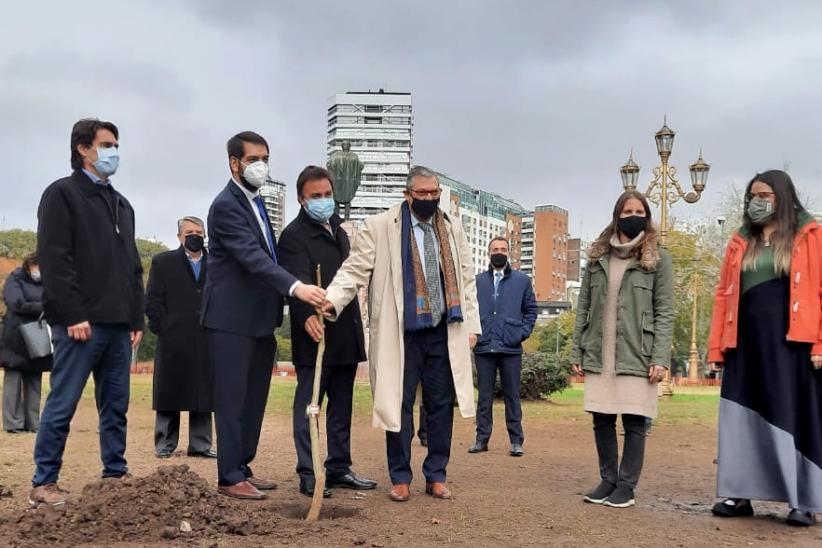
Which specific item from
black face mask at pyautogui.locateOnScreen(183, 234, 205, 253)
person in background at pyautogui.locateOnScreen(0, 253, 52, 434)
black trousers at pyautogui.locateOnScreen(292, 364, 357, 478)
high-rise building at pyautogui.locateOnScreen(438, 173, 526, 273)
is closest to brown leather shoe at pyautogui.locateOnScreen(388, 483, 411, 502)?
black trousers at pyautogui.locateOnScreen(292, 364, 357, 478)

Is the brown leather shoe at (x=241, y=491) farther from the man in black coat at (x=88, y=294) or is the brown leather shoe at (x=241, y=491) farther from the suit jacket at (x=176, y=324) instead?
the suit jacket at (x=176, y=324)

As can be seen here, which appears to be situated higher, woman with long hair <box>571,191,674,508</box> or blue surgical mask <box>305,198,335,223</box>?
blue surgical mask <box>305,198,335,223</box>

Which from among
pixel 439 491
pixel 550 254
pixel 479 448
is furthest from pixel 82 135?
pixel 550 254

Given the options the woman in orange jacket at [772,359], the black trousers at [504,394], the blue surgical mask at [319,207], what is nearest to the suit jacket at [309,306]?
the blue surgical mask at [319,207]

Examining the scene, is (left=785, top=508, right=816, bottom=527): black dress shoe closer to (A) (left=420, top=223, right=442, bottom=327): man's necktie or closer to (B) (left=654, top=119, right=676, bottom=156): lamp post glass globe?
(A) (left=420, top=223, right=442, bottom=327): man's necktie

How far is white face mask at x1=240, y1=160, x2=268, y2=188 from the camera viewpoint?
19.4ft

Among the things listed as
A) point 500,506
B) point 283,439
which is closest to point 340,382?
point 500,506

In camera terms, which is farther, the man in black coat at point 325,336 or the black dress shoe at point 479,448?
the black dress shoe at point 479,448

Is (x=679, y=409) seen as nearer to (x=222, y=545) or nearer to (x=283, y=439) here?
(x=283, y=439)

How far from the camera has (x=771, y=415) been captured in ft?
19.0

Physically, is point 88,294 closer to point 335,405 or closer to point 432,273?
point 335,405

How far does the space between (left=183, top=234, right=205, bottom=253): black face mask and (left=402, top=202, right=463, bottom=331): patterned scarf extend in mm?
3085

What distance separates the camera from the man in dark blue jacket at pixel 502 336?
31.3 feet

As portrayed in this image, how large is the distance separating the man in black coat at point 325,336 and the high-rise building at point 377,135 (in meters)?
122
